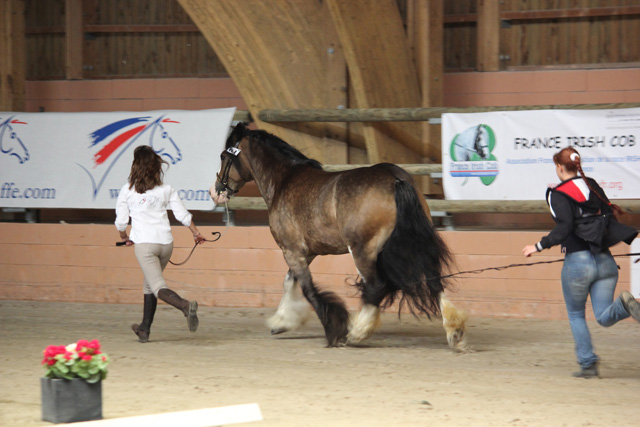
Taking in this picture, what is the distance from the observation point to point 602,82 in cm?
917

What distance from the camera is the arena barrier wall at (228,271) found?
8.23m

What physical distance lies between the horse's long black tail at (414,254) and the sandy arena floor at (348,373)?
0.50 metres

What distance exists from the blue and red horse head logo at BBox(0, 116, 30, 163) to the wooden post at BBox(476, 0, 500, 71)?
550 centimetres

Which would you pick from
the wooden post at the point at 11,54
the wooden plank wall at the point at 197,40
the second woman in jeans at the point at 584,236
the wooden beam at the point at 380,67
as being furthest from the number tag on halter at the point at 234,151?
the wooden post at the point at 11,54

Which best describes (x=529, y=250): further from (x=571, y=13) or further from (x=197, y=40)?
(x=197, y=40)

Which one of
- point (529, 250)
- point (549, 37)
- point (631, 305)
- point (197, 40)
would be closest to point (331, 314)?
point (529, 250)

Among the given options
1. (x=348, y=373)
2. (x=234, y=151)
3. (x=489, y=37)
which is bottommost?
(x=348, y=373)

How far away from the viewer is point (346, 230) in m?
6.46

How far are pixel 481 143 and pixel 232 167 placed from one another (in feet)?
8.70

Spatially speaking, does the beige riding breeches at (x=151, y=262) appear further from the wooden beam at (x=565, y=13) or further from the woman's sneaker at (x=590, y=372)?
the wooden beam at (x=565, y=13)

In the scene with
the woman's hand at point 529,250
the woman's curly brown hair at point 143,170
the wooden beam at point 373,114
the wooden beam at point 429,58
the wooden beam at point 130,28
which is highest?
the wooden beam at point 130,28

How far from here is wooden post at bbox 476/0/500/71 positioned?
9.67 metres

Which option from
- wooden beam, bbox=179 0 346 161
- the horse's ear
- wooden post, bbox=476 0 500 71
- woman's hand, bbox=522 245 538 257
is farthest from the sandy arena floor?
wooden post, bbox=476 0 500 71

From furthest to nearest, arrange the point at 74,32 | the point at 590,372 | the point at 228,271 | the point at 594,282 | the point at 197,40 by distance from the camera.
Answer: the point at 74,32 < the point at 197,40 < the point at 228,271 < the point at 590,372 < the point at 594,282
